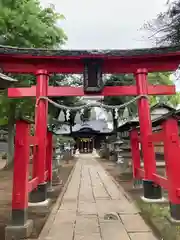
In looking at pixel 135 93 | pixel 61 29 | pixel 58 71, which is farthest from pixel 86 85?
pixel 61 29

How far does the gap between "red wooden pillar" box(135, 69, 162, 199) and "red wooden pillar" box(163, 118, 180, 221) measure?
1.74 metres

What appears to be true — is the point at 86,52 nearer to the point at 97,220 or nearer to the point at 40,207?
the point at 40,207

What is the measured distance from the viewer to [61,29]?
13336 mm

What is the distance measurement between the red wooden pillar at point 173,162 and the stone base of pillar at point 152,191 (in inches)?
76.8

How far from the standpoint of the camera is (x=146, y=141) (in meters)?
6.44

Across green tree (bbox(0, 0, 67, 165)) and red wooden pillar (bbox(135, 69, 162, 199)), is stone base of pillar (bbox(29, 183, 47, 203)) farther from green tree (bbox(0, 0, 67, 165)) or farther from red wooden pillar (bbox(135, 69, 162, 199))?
green tree (bbox(0, 0, 67, 165))

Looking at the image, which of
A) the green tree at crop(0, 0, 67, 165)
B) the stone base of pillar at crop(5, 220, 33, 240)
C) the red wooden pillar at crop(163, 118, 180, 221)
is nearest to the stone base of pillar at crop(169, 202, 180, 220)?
the red wooden pillar at crop(163, 118, 180, 221)

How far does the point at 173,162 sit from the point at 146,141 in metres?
2.33

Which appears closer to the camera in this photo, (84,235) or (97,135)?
(84,235)

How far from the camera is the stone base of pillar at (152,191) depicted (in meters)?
6.07

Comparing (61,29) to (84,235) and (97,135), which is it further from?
(97,135)

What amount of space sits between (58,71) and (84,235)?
4.89 meters

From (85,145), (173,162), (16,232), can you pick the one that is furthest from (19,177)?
(85,145)

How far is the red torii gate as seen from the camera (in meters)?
6.31
